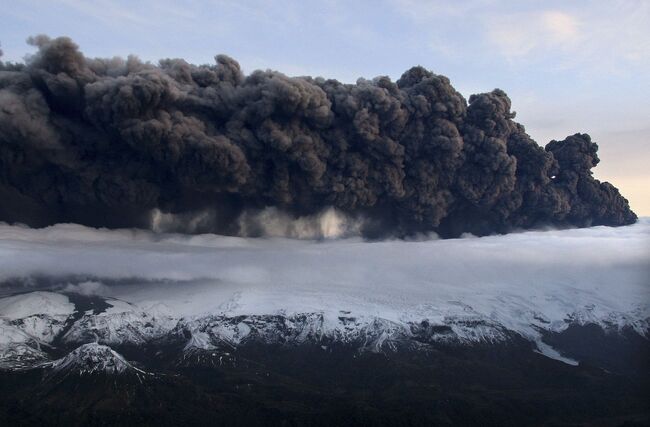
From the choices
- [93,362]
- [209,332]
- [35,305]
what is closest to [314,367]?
[209,332]

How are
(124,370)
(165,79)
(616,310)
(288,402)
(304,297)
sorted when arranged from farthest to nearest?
(616,310)
(304,297)
(124,370)
(288,402)
(165,79)

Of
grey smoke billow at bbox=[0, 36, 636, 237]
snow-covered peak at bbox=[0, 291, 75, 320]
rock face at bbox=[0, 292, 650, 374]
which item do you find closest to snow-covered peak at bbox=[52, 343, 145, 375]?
rock face at bbox=[0, 292, 650, 374]

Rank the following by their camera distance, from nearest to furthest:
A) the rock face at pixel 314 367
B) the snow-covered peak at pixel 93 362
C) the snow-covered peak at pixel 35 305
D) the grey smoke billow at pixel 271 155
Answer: the grey smoke billow at pixel 271 155 < the rock face at pixel 314 367 < the snow-covered peak at pixel 93 362 < the snow-covered peak at pixel 35 305

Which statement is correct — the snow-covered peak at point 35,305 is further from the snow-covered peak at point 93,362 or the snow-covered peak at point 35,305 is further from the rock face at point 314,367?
the snow-covered peak at point 93,362

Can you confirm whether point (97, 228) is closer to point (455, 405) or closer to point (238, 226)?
point (238, 226)

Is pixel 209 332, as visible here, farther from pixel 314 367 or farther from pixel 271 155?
pixel 271 155

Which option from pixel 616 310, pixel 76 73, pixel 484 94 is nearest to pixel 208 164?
pixel 76 73

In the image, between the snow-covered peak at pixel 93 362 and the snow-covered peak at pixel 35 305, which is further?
the snow-covered peak at pixel 35 305

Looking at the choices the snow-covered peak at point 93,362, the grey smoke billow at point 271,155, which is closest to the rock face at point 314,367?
the snow-covered peak at point 93,362
